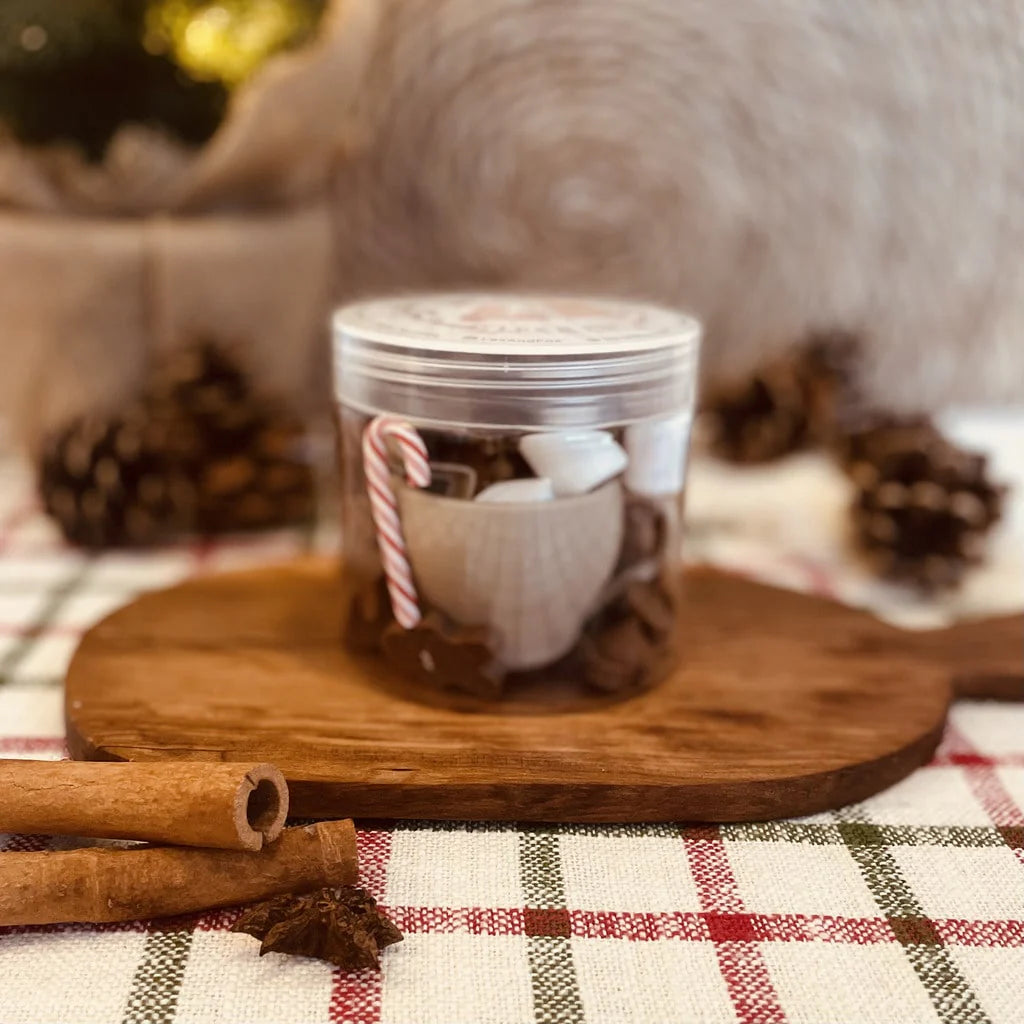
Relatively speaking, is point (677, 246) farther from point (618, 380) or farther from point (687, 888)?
point (687, 888)

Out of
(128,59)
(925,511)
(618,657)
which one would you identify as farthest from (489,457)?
(128,59)

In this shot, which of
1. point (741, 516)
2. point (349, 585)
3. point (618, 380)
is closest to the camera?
point (618, 380)

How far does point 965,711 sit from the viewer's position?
62 cm

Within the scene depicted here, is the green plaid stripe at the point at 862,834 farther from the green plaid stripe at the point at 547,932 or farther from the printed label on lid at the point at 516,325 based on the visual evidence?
the printed label on lid at the point at 516,325

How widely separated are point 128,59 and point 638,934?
74 centimetres

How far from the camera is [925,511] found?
0.79m

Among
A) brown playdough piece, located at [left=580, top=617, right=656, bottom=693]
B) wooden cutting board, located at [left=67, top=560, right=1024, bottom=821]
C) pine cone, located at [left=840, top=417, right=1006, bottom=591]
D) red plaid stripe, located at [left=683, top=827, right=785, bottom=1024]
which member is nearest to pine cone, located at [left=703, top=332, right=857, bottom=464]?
pine cone, located at [left=840, top=417, right=1006, bottom=591]

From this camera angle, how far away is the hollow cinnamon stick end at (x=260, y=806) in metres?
0.43

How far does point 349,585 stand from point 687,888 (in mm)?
286

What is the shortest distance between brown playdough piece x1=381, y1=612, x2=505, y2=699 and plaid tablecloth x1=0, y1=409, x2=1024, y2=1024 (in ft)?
0.30

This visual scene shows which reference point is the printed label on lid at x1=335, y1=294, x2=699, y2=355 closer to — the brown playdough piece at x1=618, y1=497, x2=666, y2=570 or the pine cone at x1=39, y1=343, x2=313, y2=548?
the brown playdough piece at x1=618, y1=497, x2=666, y2=570

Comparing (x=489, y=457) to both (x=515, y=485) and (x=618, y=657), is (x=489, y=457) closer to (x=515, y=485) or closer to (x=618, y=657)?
(x=515, y=485)

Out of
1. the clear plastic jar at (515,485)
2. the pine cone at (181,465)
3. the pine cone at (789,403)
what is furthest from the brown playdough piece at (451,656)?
the pine cone at (789,403)

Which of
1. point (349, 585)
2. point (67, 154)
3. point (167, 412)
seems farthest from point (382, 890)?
point (67, 154)
